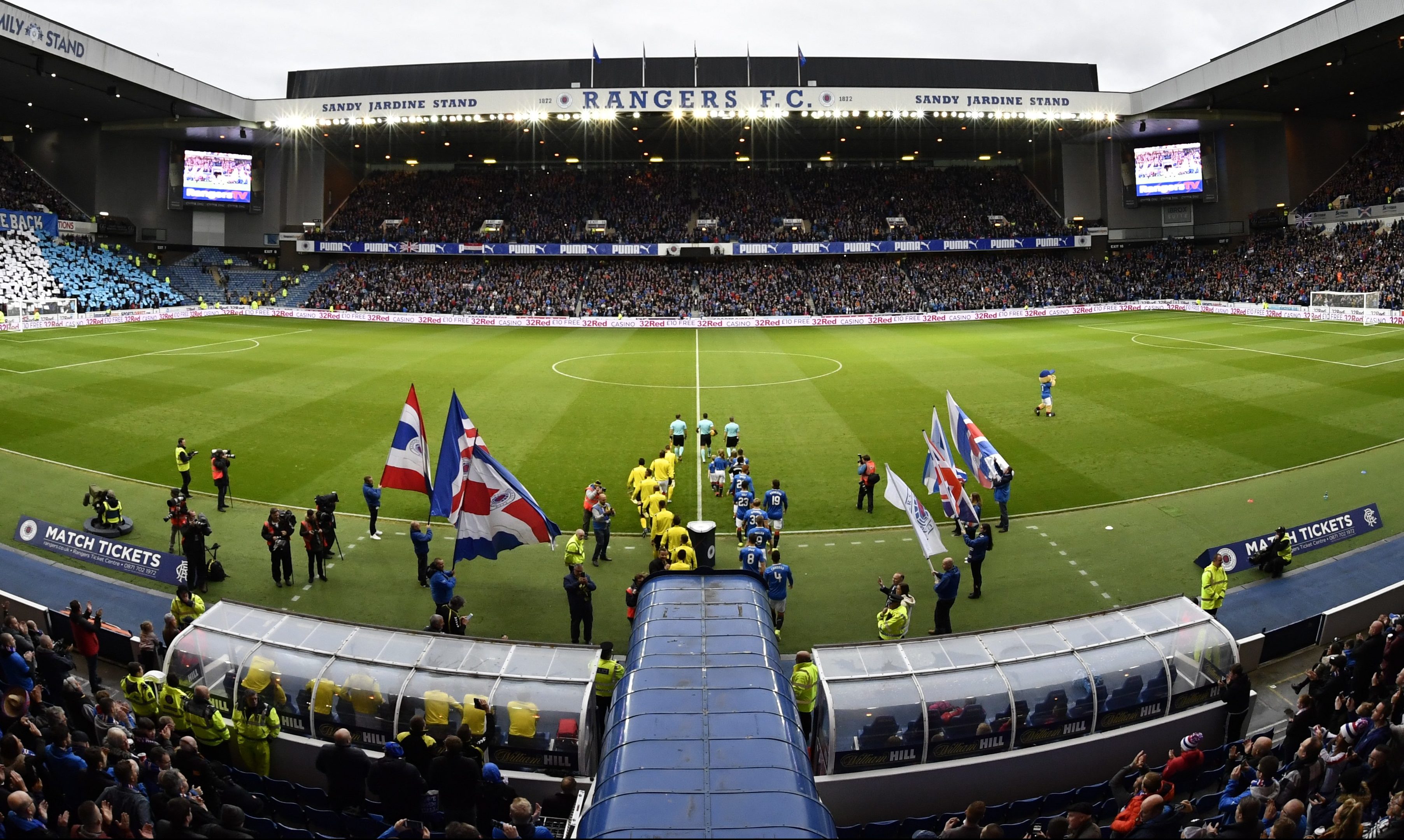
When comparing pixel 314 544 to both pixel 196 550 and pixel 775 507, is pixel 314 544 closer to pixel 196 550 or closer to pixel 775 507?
pixel 196 550

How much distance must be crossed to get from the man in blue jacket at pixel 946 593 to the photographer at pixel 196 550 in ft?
41.5

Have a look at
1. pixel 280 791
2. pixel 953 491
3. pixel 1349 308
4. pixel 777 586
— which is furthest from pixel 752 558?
pixel 1349 308

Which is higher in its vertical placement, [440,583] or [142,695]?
[440,583]

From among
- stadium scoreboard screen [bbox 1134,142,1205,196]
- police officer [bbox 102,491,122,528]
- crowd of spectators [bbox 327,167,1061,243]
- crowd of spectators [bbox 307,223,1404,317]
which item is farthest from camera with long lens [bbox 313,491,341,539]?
stadium scoreboard screen [bbox 1134,142,1205,196]

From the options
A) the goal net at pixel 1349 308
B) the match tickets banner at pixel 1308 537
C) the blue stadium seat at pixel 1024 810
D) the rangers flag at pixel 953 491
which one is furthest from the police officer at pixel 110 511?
the goal net at pixel 1349 308

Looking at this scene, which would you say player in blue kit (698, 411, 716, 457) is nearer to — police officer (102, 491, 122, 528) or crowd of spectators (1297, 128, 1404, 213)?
police officer (102, 491, 122, 528)

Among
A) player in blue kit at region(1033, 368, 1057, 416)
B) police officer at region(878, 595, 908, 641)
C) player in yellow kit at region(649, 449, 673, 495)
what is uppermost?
player in blue kit at region(1033, 368, 1057, 416)

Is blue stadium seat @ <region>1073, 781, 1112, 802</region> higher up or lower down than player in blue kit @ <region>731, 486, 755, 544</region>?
lower down

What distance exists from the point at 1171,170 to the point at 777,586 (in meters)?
73.0

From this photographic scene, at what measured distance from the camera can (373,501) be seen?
57.0 feet

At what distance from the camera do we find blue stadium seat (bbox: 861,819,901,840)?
28.0 ft

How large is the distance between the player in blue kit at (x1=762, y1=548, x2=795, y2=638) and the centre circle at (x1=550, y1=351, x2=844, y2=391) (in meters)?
20.3

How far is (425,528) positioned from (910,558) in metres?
10.5

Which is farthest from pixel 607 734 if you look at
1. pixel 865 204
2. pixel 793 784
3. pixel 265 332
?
pixel 865 204
